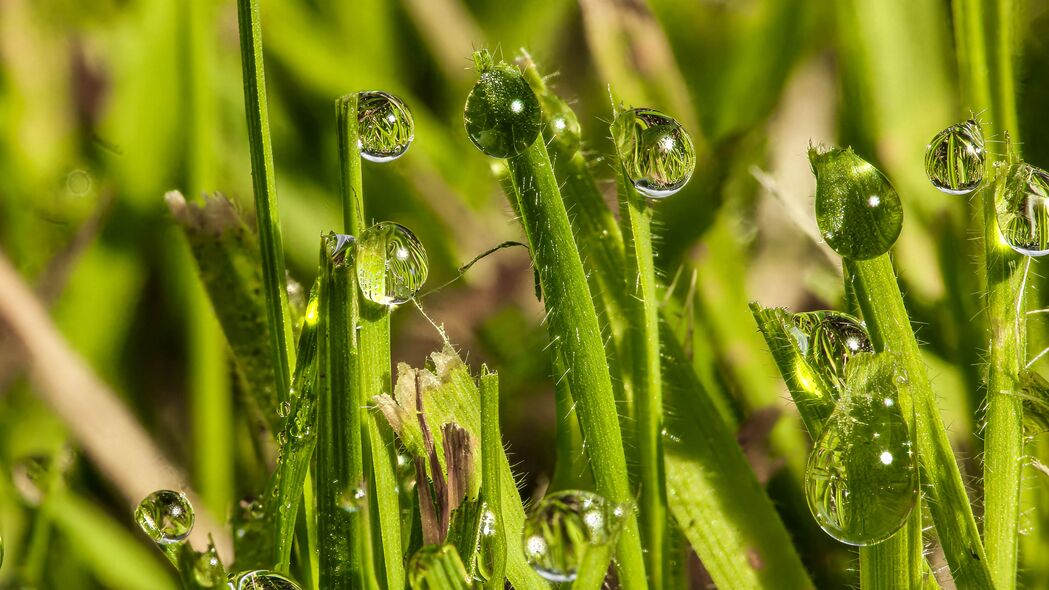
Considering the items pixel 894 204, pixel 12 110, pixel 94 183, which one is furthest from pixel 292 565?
pixel 12 110

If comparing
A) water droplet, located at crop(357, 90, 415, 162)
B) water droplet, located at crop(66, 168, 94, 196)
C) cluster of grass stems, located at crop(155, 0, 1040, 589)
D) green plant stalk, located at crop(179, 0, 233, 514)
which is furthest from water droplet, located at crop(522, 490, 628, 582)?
water droplet, located at crop(66, 168, 94, 196)

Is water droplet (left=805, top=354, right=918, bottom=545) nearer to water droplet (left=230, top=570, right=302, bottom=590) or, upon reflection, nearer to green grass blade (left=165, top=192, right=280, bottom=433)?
water droplet (left=230, top=570, right=302, bottom=590)

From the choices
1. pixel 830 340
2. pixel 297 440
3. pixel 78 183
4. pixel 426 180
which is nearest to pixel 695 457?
pixel 830 340

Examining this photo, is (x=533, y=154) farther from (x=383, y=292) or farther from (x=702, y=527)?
(x=702, y=527)

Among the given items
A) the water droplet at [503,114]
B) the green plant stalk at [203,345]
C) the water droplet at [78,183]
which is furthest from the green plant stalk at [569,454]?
the water droplet at [78,183]

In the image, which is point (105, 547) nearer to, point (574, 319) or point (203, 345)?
point (203, 345)
